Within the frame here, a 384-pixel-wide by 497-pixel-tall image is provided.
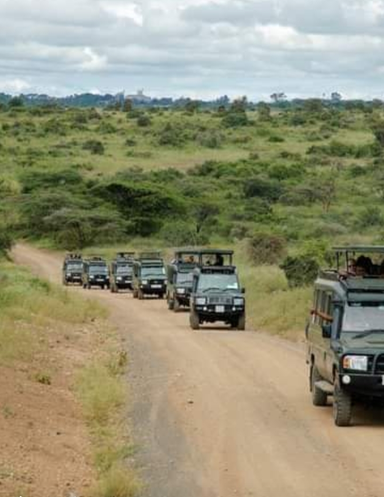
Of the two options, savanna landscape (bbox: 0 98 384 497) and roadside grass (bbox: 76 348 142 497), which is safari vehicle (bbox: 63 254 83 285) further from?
roadside grass (bbox: 76 348 142 497)

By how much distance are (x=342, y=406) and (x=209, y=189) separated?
7285cm

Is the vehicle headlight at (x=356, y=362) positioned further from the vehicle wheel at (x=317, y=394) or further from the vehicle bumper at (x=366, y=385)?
the vehicle wheel at (x=317, y=394)

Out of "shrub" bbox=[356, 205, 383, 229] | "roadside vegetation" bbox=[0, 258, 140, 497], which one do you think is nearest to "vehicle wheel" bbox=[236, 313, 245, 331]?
"roadside vegetation" bbox=[0, 258, 140, 497]

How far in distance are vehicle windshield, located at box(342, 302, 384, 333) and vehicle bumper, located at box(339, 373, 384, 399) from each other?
3.53ft

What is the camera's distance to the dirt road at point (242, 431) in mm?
11867

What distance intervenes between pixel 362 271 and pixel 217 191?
68.4 m

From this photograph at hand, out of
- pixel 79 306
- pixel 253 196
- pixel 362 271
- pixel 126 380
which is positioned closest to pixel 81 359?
pixel 126 380

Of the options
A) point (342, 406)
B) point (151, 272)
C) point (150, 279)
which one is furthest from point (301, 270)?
point (342, 406)

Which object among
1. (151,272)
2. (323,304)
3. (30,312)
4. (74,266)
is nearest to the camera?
(323,304)

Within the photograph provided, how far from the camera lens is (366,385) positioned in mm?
14539

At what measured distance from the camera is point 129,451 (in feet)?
44.4

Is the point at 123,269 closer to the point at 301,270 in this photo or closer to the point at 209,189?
the point at 301,270

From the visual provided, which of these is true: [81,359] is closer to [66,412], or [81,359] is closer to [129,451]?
[66,412]

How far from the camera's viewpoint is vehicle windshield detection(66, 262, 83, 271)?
6141 centimetres
